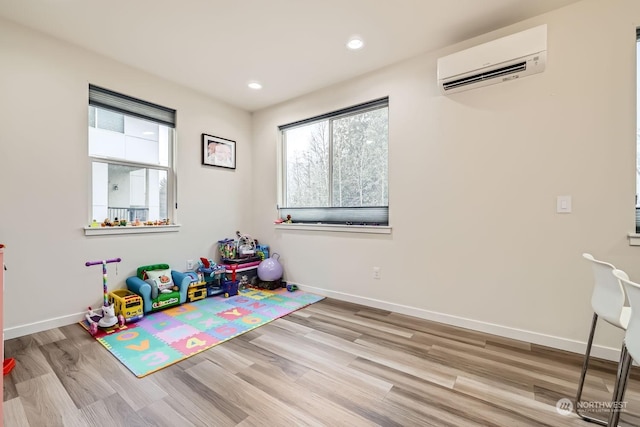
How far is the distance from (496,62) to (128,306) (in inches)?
147

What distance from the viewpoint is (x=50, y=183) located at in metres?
2.47

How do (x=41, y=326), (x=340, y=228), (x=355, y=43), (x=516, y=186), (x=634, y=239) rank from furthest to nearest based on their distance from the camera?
(x=340, y=228) → (x=355, y=43) → (x=41, y=326) → (x=516, y=186) → (x=634, y=239)

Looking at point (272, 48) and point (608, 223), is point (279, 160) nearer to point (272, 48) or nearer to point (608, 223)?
point (272, 48)

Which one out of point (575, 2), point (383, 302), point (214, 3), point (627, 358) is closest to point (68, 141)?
point (214, 3)

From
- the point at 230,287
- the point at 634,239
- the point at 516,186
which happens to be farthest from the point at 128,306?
the point at 634,239

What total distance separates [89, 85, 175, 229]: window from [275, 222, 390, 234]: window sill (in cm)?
147

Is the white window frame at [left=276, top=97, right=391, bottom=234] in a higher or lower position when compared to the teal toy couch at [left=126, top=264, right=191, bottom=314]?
higher

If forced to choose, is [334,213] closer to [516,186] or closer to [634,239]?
[516,186]

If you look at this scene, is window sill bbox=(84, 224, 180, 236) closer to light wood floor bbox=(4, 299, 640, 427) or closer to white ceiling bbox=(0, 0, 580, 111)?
light wood floor bbox=(4, 299, 640, 427)

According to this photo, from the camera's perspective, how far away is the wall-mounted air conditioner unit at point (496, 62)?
2.02 meters

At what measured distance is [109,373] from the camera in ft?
5.89

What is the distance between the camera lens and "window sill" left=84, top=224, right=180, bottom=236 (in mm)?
2704

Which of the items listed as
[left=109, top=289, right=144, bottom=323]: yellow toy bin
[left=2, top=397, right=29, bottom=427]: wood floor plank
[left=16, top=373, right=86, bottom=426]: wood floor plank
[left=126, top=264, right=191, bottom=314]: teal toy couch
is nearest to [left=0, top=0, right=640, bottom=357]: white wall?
[left=126, top=264, right=191, bottom=314]: teal toy couch

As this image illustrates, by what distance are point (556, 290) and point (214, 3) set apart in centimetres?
336
